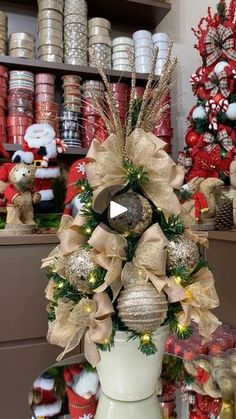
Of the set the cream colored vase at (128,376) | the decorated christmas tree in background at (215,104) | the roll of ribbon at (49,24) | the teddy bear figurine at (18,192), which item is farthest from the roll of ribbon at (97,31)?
the cream colored vase at (128,376)

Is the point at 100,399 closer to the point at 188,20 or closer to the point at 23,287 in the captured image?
the point at 23,287

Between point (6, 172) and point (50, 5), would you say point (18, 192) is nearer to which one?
point (6, 172)

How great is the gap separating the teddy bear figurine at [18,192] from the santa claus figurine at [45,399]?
0.44 metres

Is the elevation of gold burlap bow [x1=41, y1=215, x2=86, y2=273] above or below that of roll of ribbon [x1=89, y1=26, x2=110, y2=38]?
below

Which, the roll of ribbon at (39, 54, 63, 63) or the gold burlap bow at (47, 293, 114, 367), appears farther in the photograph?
the roll of ribbon at (39, 54, 63, 63)

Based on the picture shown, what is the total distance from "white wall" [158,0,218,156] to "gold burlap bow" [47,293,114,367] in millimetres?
1254

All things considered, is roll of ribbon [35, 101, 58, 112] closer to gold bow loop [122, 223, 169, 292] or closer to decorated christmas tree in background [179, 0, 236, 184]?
decorated christmas tree in background [179, 0, 236, 184]

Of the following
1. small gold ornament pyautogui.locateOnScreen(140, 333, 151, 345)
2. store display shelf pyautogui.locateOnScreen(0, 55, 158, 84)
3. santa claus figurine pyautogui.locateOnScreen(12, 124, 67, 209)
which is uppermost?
store display shelf pyautogui.locateOnScreen(0, 55, 158, 84)

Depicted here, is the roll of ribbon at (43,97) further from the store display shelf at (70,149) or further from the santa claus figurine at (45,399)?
the santa claus figurine at (45,399)

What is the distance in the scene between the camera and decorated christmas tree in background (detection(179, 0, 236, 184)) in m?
1.26

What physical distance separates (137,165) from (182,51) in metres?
1.39

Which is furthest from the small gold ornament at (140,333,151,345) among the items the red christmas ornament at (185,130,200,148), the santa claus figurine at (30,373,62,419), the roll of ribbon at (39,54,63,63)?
the roll of ribbon at (39,54,63,63)

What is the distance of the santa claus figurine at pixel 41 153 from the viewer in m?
1.11

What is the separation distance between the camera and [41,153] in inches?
43.8
